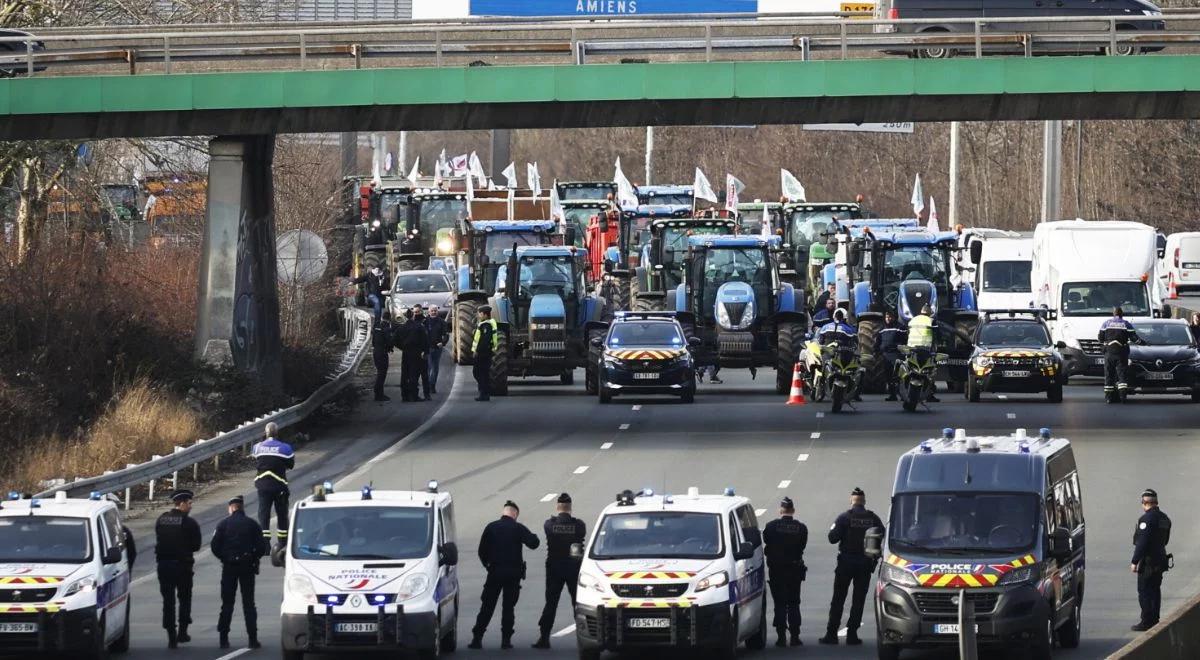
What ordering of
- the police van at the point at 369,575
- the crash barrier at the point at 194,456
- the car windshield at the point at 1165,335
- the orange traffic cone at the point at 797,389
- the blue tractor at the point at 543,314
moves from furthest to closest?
the blue tractor at the point at 543,314
the car windshield at the point at 1165,335
the orange traffic cone at the point at 797,389
the crash barrier at the point at 194,456
the police van at the point at 369,575

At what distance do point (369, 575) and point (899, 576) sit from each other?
4.51 metres

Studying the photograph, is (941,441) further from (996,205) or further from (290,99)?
(996,205)

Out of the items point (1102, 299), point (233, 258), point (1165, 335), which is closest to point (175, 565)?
point (233, 258)

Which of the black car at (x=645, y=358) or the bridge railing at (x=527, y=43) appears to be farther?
the black car at (x=645, y=358)

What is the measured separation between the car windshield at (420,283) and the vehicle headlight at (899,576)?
120ft

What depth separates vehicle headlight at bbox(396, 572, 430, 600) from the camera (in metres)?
17.9

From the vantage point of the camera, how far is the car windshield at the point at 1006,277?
166 feet

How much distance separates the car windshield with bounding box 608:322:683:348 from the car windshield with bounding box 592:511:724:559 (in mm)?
19263

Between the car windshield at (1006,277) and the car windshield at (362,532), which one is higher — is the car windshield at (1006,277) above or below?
above

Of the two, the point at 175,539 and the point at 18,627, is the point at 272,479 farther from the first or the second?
the point at 18,627

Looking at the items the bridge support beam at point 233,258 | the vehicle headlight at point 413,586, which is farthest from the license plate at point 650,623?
the bridge support beam at point 233,258

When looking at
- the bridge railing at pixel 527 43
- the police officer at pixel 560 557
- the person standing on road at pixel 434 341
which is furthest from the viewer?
the person standing on road at pixel 434 341

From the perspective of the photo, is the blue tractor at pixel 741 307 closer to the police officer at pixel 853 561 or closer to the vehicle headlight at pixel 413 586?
the police officer at pixel 853 561

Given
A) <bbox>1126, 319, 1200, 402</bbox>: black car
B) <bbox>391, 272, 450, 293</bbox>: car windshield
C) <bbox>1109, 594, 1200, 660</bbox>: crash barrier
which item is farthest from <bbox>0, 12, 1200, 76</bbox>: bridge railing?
<bbox>1109, 594, 1200, 660</bbox>: crash barrier
